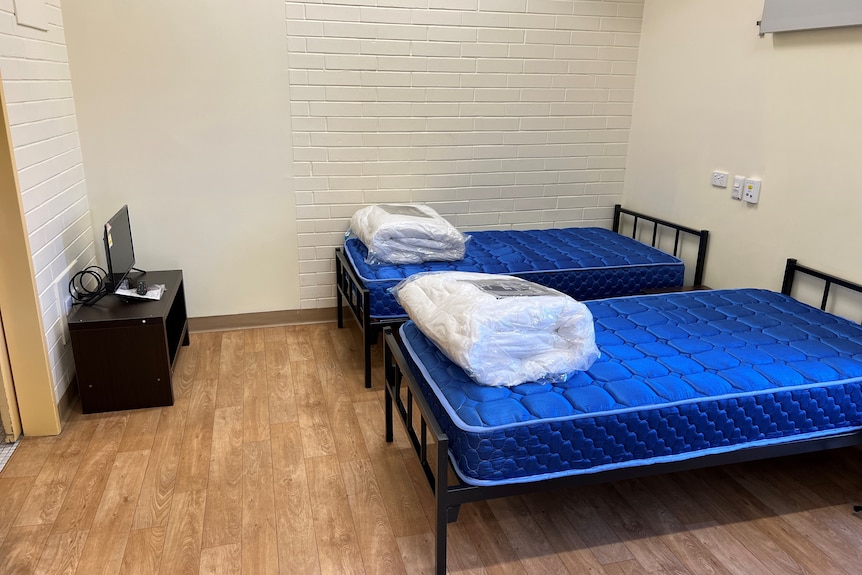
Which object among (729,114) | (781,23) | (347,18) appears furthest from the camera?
(347,18)

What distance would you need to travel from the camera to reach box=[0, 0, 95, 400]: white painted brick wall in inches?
103

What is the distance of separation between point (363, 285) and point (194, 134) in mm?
1463

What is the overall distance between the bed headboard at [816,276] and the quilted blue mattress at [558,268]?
619 millimetres

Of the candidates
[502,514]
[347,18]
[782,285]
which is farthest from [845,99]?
[347,18]

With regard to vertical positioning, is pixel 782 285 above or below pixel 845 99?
below

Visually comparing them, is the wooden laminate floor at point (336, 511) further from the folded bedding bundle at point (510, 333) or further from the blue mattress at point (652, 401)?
the folded bedding bundle at point (510, 333)

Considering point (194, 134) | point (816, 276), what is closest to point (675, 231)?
point (816, 276)

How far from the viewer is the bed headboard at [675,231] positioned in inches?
143

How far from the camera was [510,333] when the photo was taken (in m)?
2.07

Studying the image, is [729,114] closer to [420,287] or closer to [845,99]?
[845,99]

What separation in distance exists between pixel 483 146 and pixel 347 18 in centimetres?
117

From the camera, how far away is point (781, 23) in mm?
2969

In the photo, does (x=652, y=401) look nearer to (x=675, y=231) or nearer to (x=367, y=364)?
(x=367, y=364)

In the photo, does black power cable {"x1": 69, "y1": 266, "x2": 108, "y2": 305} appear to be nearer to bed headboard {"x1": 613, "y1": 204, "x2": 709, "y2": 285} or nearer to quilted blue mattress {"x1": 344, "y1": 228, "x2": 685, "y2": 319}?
quilted blue mattress {"x1": 344, "y1": 228, "x2": 685, "y2": 319}
